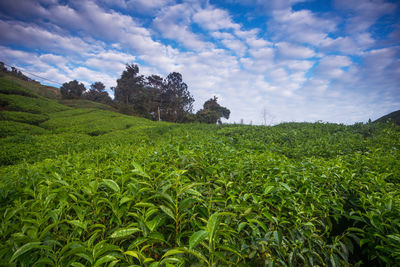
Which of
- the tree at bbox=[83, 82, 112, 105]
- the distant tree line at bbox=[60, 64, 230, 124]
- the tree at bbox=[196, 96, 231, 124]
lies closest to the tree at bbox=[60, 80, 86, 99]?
the tree at bbox=[83, 82, 112, 105]

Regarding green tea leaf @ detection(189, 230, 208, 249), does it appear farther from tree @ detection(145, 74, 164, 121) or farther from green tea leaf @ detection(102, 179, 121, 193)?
tree @ detection(145, 74, 164, 121)

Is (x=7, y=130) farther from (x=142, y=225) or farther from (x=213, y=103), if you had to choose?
(x=213, y=103)

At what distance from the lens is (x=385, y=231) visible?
121cm

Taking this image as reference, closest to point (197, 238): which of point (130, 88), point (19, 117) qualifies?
point (19, 117)

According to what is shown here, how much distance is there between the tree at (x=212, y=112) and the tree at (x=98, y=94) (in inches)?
990

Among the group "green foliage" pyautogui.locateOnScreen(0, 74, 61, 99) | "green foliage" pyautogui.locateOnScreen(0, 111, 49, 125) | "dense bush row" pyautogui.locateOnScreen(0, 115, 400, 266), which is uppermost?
"green foliage" pyautogui.locateOnScreen(0, 74, 61, 99)

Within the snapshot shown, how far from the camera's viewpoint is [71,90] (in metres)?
36.1

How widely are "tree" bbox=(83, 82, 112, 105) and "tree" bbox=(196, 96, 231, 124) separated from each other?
25144 millimetres

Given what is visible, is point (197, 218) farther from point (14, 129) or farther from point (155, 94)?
point (155, 94)

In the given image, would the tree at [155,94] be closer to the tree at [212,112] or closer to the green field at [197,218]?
the tree at [212,112]

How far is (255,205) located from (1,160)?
354 inches

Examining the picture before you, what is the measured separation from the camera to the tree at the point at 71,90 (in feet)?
116

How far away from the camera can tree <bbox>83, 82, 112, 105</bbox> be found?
138 feet

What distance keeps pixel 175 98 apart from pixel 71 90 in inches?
967
